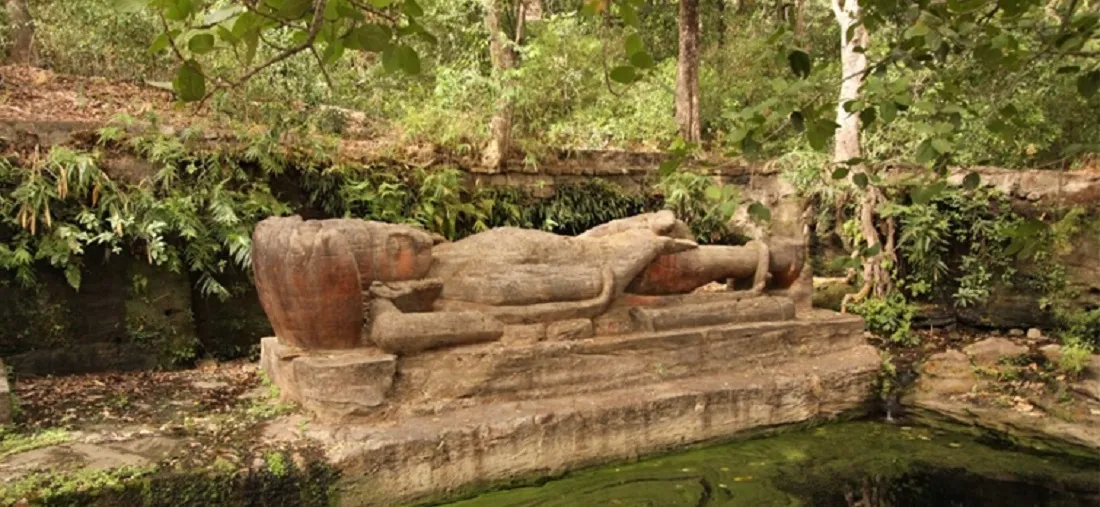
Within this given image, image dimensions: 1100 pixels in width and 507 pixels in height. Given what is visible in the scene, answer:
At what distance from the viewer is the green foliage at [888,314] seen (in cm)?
783

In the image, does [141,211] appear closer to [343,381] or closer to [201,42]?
[343,381]

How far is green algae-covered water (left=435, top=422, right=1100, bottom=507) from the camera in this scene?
171 inches

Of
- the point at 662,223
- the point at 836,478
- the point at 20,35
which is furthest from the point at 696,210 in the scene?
the point at 20,35

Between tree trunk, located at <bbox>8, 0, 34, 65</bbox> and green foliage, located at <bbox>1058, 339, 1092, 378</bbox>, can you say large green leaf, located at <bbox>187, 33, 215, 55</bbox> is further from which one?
tree trunk, located at <bbox>8, 0, 34, 65</bbox>

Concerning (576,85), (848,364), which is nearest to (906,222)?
(848,364)

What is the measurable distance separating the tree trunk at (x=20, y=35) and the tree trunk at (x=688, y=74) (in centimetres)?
851

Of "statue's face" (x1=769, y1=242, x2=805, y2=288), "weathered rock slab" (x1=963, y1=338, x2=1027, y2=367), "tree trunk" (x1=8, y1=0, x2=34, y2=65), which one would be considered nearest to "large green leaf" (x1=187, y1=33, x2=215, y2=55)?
"statue's face" (x1=769, y1=242, x2=805, y2=288)

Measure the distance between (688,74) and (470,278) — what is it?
21.7 ft

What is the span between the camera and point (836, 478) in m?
4.68

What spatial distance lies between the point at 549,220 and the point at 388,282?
12.7ft

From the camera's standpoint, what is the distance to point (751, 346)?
5.52 meters

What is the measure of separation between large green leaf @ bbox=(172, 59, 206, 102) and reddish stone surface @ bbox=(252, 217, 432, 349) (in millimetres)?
2722

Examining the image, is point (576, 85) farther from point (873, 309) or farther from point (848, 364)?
point (848, 364)

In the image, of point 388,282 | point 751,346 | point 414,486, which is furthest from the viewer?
point 751,346
